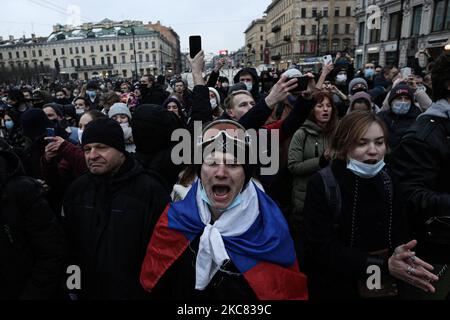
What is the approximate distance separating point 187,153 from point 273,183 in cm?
151

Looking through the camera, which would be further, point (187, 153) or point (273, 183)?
point (273, 183)

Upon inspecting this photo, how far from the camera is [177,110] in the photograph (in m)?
5.76

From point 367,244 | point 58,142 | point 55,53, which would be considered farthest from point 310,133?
point 55,53

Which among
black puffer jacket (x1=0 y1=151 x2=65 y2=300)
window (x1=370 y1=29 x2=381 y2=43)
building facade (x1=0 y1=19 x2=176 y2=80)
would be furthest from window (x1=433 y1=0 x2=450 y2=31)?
building facade (x1=0 y1=19 x2=176 y2=80)

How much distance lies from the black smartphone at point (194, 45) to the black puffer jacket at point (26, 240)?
5.96 ft

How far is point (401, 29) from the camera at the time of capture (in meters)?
33.6

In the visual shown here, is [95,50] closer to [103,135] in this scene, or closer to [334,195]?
[103,135]

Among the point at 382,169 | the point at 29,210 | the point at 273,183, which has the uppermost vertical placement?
the point at 382,169

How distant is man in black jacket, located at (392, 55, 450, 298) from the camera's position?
2082 mm

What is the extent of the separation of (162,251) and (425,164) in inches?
71.2

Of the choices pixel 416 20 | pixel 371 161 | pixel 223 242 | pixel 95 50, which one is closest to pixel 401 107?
pixel 371 161

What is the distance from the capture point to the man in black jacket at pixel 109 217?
7.43ft

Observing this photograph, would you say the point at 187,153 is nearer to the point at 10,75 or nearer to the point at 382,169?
the point at 382,169

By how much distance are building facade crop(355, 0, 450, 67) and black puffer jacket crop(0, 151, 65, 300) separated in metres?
25.4
